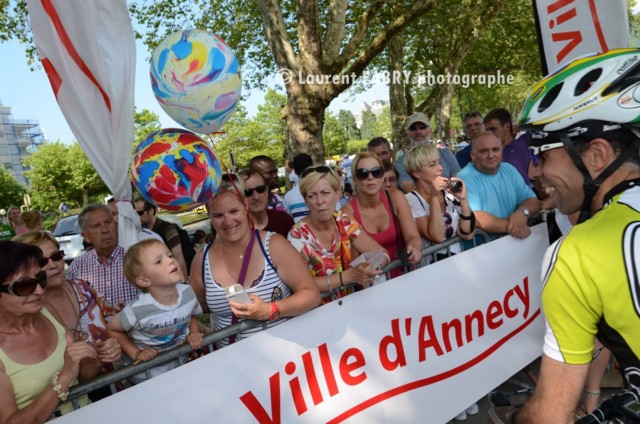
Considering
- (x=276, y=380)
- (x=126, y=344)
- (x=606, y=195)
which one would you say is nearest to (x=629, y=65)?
(x=606, y=195)

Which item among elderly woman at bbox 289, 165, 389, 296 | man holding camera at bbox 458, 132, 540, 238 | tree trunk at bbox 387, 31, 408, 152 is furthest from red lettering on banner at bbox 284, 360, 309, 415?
tree trunk at bbox 387, 31, 408, 152

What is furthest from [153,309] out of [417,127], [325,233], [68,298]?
[417,127]

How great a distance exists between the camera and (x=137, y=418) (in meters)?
2.15

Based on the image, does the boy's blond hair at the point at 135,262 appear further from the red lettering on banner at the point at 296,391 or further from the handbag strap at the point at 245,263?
the red lettering on banner at the point at 296,391

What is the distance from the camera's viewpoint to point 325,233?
3.53 m

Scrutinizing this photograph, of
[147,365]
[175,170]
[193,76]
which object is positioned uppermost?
[193,76]

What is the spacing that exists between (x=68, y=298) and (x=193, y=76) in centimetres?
170

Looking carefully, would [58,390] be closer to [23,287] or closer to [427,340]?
[23,287]

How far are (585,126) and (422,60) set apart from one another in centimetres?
2798

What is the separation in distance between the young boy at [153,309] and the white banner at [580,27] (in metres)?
3.86

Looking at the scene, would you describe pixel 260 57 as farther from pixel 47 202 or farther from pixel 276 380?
pixel 47 202

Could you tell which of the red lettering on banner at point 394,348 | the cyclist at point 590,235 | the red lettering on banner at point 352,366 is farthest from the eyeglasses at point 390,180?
the cyclist at point 590,235

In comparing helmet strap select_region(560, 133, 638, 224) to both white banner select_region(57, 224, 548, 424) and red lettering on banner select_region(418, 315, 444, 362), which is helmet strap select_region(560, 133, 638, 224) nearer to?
white banner select_region(57, 224, 548, 424)

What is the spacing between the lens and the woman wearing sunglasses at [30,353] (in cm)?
214
